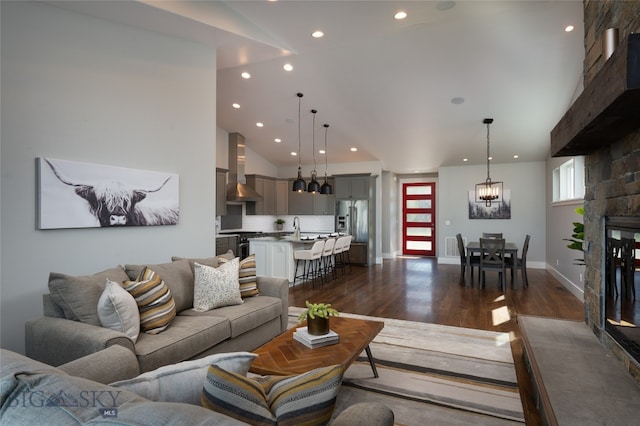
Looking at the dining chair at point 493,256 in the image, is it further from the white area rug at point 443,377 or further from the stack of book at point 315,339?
the stack of book at point 315,339

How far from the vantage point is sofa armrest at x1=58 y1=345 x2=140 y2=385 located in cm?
141

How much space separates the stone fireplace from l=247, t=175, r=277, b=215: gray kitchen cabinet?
7.31m

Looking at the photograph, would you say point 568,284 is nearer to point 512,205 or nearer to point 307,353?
point 512,205

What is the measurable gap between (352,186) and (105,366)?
8.18m

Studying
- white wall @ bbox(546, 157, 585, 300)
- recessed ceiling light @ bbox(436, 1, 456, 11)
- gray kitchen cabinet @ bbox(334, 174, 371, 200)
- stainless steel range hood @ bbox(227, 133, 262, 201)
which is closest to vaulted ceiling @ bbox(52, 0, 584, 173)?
recessed ceiling light @ bbox(436, 1, 456, 11)

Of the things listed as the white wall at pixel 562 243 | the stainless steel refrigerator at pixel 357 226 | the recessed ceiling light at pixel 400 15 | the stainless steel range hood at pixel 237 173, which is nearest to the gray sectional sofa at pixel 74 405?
the recessed ceiling light at pixel 400 15

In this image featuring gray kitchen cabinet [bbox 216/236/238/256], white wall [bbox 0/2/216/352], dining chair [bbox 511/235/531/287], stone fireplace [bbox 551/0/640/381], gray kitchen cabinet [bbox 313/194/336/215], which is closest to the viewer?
stone fireplace [bbox 551/0/640/381]

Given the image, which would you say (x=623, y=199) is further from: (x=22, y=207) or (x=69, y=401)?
(x=22, y=207)

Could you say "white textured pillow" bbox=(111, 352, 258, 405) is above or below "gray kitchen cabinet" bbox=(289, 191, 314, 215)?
below

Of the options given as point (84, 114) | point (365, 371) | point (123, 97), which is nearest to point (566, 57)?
point (365, 371)

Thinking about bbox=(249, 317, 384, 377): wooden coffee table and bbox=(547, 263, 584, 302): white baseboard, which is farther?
bbox=(547, 263, 584, 302): white baseboard

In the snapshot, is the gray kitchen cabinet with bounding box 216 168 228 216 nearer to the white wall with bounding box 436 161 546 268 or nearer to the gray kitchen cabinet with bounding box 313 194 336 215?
the gray kitchen cabinet with bounding box 313 194 336 215

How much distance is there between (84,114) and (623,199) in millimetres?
4379

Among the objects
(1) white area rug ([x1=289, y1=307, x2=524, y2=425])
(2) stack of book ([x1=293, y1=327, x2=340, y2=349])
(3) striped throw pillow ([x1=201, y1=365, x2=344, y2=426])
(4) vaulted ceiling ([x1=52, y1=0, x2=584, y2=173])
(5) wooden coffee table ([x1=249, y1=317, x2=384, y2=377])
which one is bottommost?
(1) white area rug ([x1=289, y1=307, x2=524, y2=425])
